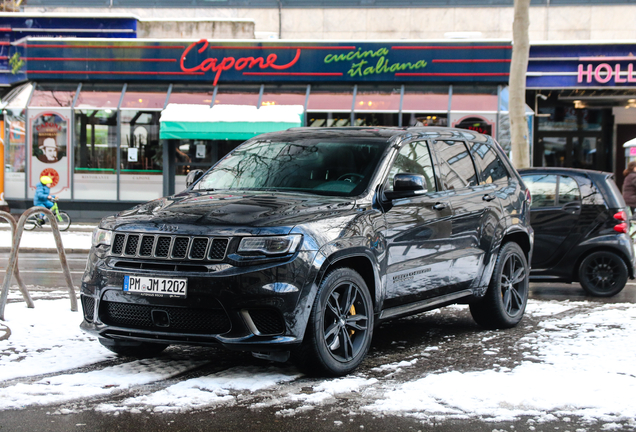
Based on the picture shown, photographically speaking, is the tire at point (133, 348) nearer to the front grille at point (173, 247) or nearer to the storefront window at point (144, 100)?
the front grille at point (173, 247)

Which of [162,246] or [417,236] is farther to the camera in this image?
[417,236]

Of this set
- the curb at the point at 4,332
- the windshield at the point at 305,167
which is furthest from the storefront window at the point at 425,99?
the curb at the point at 4,332

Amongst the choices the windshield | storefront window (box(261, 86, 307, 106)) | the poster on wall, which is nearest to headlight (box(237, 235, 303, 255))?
the windshield

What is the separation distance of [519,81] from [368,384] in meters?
12.9

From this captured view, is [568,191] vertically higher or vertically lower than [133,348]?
higher

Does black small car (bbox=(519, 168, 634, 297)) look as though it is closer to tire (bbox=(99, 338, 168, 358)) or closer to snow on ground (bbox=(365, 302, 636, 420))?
snow on ground (bbox=(365, 302, 636, 420))

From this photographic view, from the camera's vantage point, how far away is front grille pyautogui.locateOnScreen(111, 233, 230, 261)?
5.01 m

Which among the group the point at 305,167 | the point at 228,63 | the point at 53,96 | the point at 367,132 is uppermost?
the point at 228,63

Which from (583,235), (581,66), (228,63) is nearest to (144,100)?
(228,63)

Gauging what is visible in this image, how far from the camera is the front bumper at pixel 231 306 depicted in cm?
493

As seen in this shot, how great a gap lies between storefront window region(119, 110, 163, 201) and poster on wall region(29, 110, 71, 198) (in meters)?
1.77

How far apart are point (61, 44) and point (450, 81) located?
1211cm

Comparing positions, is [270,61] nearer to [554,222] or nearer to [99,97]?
[99,97]

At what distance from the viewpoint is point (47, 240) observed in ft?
57.4
